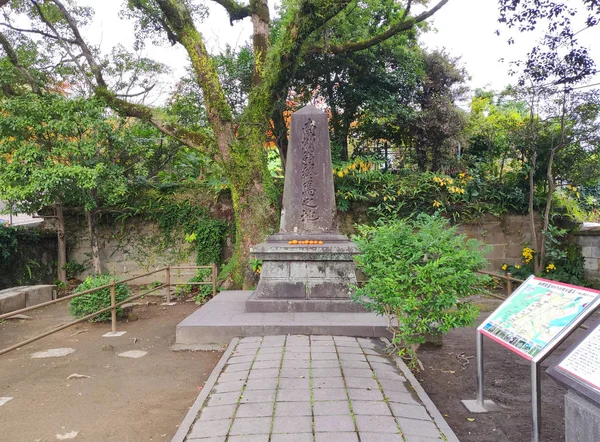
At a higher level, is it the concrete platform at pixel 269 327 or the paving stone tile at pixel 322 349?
the concrete platform at pixel 269 327

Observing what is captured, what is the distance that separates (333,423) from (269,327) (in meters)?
2.27

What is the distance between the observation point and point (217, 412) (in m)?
2.94

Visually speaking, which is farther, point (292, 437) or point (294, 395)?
point (294, 395)

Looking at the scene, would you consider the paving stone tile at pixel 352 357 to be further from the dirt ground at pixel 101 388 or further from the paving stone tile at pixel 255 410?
the dirt ground at pixel 101 388

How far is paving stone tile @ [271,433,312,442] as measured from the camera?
8.26 feet

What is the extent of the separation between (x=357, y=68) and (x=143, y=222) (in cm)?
663

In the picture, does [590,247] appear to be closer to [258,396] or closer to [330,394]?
[330,394]

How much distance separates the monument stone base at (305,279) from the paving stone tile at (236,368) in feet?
5.64

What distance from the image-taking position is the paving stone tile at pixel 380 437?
251 cm

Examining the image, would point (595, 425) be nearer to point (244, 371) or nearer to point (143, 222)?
point (244, 371)

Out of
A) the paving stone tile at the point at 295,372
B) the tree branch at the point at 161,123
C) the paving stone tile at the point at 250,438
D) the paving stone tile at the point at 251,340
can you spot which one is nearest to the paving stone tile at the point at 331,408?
→ the paving stone tile at the point at 250,438

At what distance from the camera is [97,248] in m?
10.4

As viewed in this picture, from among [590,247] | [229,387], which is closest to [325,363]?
[229,387]

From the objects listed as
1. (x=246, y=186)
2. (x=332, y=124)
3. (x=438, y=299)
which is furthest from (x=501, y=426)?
(x=332, y=124)
